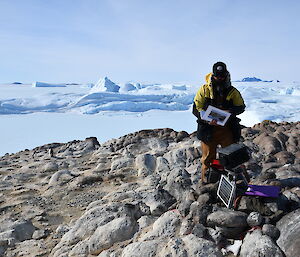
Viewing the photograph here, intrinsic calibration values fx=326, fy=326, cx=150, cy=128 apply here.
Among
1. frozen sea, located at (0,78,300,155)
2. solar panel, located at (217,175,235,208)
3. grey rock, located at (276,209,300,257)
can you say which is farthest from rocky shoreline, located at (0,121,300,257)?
frozen sea, located at (0,78,300,155)

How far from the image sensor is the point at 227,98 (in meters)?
4.02

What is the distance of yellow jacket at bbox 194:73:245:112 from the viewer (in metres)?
4.00

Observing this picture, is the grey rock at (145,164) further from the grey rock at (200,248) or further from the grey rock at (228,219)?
the grey rock at (200,248)

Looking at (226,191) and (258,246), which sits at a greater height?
(226,191)

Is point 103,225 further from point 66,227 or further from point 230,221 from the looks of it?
point 230,221

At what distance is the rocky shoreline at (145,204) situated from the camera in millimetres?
3119

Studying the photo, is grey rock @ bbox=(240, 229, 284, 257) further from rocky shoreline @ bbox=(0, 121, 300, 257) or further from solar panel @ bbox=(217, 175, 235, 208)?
solar panel @ bbox=(217, 175, 235, 208)

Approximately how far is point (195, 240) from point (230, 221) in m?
0.39

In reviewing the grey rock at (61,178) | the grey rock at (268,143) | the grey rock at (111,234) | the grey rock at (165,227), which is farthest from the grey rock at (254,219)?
the grey rock at (61,178)

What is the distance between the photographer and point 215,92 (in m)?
4.01

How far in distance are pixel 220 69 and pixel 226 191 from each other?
1.41 meters

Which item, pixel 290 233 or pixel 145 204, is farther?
pixel 145 204

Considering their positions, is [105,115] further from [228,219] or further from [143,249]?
[228,219]

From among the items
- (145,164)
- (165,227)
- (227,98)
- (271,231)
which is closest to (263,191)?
(271,231)
